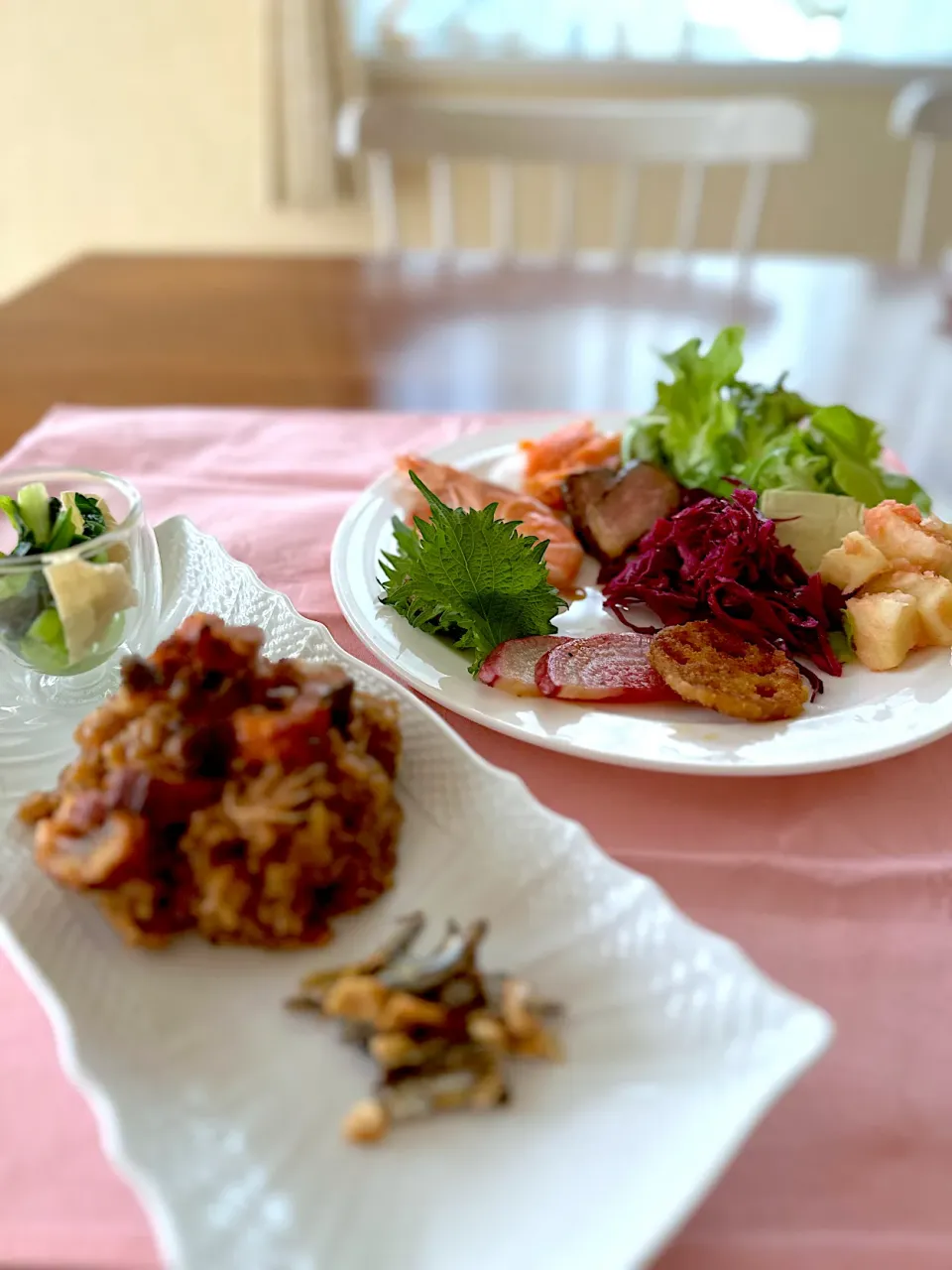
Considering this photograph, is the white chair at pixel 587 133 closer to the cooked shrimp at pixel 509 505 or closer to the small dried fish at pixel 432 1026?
the cooked shrimp at pixel 509 505

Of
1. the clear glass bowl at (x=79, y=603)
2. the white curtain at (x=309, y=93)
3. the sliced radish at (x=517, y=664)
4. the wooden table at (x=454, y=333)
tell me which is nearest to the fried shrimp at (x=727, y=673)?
the sliced radish at (x=517, y=664)

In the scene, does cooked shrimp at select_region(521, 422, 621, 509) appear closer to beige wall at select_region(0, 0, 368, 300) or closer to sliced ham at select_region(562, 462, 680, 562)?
sliced ham at select_region(562, 462, 680, 562)

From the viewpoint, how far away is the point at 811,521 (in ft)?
5.41

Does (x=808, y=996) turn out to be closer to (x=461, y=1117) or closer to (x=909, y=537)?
(x=461, y=1117)

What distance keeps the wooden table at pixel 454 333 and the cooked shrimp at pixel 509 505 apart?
577mm

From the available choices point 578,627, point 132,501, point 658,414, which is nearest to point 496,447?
point 658,414

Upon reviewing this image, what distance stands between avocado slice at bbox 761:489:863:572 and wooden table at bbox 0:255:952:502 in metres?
0.52

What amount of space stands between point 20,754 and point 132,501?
34 centimetres

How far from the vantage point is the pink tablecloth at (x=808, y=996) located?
29.6 inches

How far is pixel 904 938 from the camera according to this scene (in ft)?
3.30

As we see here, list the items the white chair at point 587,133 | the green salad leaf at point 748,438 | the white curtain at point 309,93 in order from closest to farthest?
1. the green salad leaf at point 748,438
2. the white chair at point 587,133
3. the white curtain at point 309,93

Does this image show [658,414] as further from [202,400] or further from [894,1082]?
[894,1082]

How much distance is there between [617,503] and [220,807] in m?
1.07

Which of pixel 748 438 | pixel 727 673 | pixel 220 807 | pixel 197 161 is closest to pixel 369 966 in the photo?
pixel 220 807
